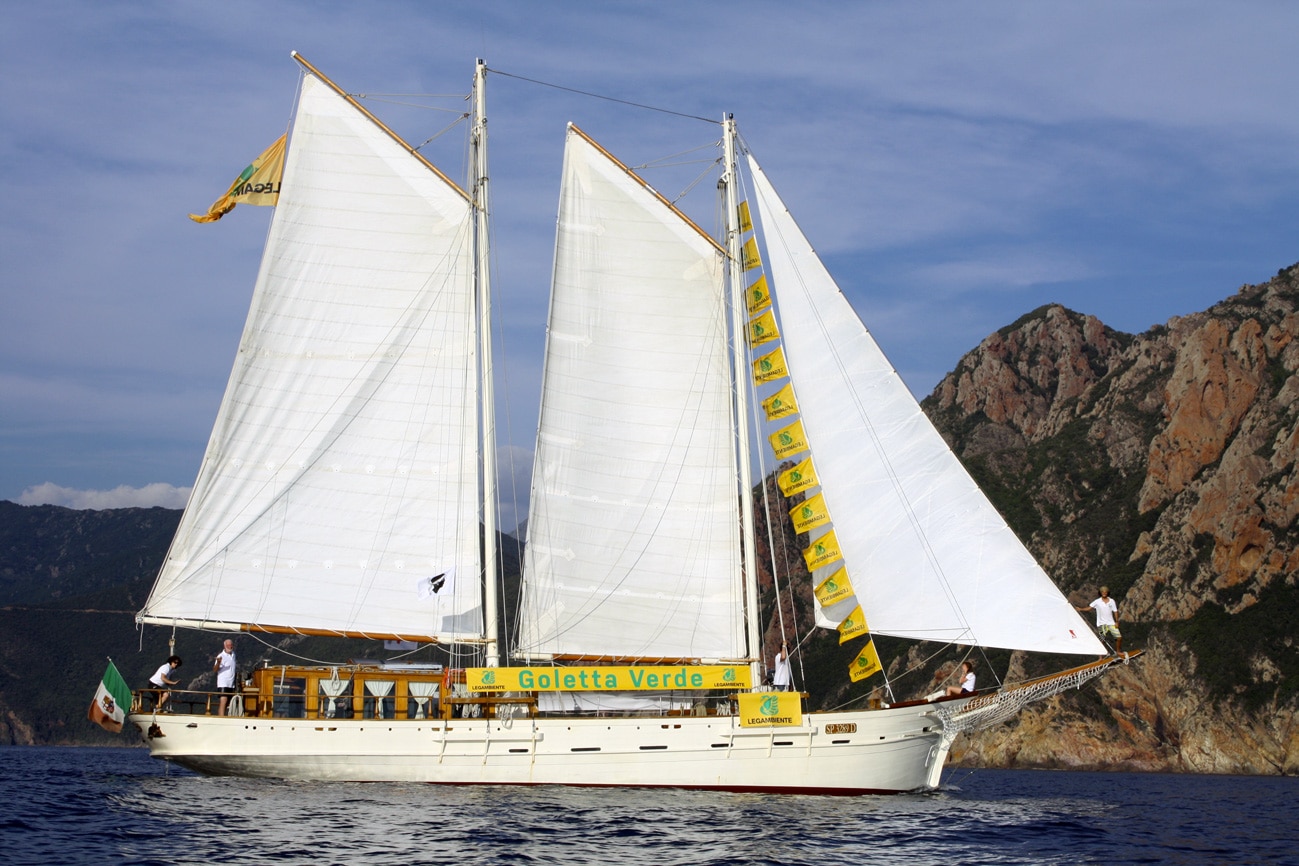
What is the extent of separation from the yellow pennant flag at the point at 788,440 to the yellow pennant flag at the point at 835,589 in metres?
4.54

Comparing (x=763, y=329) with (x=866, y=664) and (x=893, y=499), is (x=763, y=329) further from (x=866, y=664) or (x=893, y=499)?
(x=866, y=664)

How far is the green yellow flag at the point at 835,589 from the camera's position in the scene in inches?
1497

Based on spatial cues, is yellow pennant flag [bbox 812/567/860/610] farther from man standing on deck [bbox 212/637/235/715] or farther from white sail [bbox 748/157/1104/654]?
man standing on deck [bbox 212/637/235/715]

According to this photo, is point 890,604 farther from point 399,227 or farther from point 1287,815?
point 399,227

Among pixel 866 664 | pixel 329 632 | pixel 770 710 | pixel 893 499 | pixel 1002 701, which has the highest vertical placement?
pixel 893 499

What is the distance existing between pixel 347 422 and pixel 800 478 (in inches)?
610

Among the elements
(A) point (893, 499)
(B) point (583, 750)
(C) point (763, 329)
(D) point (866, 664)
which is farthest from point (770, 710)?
(C) point (763, 329)

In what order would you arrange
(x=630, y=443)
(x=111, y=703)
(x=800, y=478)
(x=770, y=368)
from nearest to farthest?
1. (x=111, y=703)
2. (x=800, y=478)
3. (x=630, y=443)
4. (x=770, y=368)

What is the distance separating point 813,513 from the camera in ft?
128

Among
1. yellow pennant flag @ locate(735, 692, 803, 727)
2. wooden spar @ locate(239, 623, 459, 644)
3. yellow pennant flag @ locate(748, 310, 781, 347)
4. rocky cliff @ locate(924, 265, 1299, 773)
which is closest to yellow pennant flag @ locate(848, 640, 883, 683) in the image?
yellow pennant flag @ locate(735, 692, 803, 727)

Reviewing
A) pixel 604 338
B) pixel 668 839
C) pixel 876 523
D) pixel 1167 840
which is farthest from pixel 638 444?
pixel 1167 840

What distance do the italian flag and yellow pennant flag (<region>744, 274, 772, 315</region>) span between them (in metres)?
24.0

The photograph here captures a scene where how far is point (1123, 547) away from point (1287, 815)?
75.6 m

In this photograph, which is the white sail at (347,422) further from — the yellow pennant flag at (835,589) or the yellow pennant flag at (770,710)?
the yellow pennant flag at (835,589)
